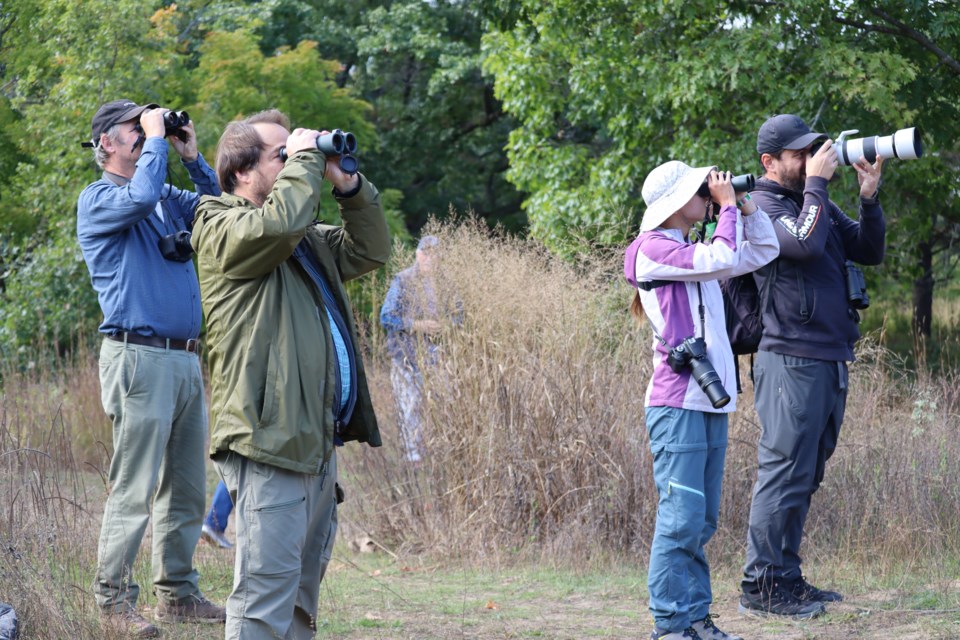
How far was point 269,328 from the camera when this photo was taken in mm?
3240

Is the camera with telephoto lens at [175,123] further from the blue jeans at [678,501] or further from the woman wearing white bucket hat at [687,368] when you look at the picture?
the blue jeans at [678,501]

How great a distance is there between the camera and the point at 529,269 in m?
6.97

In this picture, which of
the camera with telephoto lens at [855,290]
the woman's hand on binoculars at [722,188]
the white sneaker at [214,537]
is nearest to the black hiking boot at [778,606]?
the camera with telephoto lens at [855,290]

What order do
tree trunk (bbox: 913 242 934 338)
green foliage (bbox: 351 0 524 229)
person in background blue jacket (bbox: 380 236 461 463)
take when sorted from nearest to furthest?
person in background blue jacket (bbox: 380 236 461 463) < tree trunk (bbox: 913 242 934 338) < green foliage (bbox: 351 0 524 229)

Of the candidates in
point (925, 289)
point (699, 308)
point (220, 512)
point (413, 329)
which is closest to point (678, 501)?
point (699, 308)

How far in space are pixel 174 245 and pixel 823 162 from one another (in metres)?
2.84

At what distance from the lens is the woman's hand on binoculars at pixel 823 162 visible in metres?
4.73

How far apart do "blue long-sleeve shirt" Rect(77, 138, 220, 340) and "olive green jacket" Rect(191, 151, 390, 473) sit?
1.05 meters

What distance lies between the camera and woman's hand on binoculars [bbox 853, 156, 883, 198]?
15.7 feet

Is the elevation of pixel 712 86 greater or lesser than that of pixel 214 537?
greater

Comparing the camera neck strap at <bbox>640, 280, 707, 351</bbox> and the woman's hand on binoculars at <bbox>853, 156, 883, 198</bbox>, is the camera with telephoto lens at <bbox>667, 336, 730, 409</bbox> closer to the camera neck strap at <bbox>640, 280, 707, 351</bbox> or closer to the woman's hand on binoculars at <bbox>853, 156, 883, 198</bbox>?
the camera neck strap at <bbox>640, 280, 707, 351</bbox>

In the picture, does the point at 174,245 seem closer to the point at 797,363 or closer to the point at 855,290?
the point at 797,363

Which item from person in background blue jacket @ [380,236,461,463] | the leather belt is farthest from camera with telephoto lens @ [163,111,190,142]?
person in background blue jacket @ [380,236,461,463]

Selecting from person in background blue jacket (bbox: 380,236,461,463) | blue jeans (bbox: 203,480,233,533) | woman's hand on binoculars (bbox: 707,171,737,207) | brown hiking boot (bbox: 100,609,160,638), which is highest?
woman's hand on binoculars (bbox: 707,171,737,207)
